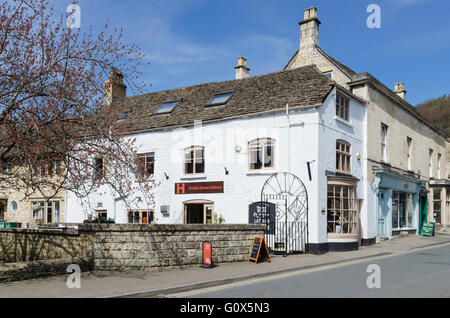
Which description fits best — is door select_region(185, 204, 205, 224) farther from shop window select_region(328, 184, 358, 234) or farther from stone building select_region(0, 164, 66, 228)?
stone building select_region(0, 164, 66, 228)

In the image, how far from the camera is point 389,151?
23.2 m

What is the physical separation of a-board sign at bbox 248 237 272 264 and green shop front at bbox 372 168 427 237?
961 cm

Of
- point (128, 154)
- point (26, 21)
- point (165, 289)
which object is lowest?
point (165, 289)

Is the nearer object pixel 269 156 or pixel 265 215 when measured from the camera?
pixel 265 215

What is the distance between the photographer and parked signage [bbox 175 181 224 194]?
19555 mm

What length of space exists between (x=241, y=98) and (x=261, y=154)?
3463mm

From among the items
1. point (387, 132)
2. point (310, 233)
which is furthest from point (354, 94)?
point (310, 233)

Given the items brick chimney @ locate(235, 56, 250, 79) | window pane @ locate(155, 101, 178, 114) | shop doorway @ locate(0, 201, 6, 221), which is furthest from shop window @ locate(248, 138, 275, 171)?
shop doorway @ locate(0, 201, 6, 221)

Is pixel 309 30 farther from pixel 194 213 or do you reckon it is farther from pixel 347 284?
pixel 347 284

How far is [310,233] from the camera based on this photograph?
17.1 metres

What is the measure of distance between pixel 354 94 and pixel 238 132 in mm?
6187

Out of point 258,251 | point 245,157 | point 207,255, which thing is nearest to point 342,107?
point 245,157
